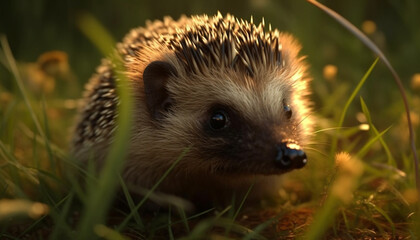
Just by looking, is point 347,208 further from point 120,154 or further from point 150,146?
point 120,154

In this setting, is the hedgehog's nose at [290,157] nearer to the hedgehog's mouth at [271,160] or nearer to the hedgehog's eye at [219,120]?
the hedgehog's mouth at [271,160]

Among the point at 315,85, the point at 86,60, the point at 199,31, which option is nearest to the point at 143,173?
the point at 199,31

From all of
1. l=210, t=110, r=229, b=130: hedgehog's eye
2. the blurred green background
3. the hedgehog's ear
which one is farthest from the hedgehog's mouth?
the blurred green background

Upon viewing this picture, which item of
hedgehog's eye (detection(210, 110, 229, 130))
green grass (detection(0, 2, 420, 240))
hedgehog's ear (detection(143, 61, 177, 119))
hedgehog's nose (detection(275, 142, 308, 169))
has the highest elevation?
hedgehog's ear (detection(143, 61, 177, 119))

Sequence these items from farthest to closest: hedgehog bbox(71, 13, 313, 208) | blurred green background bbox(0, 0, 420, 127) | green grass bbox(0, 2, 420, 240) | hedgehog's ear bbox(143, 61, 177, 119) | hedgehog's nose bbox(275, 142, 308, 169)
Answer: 1. blurred green background bbox(0, 0, 420, 127)
2. hedgehog's ear bbox(143, 61, 177, 119)
3. hedgehog bbox(71, 13, 313, 208)
4. hedgehog's nose bbox(275, 142, 308, 169)
5. green grass bbox(0, 2, 420, 240)

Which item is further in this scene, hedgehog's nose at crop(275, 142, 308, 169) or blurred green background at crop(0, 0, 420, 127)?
blurred green background at crop(0, 0, 420, 127)

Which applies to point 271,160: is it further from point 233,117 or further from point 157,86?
point 157,86

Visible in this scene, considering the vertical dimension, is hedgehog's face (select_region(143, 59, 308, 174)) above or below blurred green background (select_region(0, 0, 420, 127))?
below

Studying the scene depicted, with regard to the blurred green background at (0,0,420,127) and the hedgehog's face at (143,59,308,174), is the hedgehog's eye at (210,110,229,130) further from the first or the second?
the blurred green background at (0,0,420,127)
